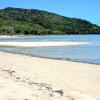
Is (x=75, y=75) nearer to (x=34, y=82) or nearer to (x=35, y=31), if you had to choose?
(x=34, y=82)

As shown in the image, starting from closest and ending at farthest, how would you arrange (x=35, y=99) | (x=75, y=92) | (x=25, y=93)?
(x=35, y=99), (x=25, y=93), (x=75, y=92)

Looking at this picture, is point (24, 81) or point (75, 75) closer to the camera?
point (24, 81)

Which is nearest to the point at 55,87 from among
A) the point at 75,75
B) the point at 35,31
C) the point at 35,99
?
the point at 35,99

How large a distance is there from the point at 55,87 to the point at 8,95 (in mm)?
2151

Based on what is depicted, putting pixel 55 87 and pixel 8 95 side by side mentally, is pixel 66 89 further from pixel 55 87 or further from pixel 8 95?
pixel 8 95

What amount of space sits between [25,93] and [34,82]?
7.28ft

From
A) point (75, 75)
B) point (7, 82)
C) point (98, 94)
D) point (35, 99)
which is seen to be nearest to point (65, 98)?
point (35, 99)

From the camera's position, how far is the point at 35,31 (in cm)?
19025

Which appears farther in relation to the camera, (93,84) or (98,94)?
(93,84)

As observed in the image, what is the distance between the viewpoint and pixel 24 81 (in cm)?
1170

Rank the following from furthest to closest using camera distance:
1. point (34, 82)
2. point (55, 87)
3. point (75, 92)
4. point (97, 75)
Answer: point (97, 75), point (34, 82), point (55, 87), point (75, 92)

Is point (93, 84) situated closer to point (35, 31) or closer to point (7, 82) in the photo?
point (7, 82)

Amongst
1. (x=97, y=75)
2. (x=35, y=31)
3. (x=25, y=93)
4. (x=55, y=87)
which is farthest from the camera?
(x=35, y=31)

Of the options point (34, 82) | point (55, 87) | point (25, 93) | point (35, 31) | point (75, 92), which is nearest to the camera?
point (25, 93)
